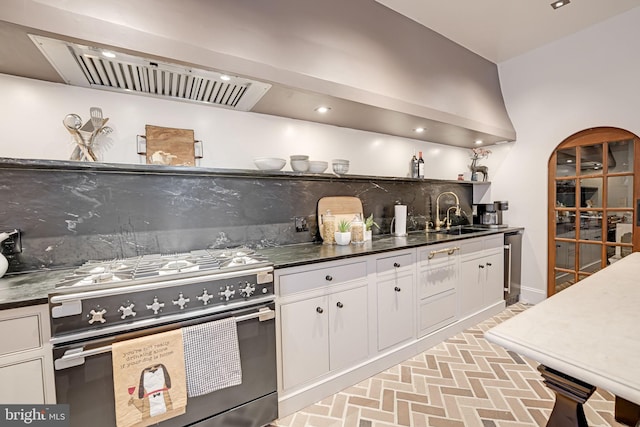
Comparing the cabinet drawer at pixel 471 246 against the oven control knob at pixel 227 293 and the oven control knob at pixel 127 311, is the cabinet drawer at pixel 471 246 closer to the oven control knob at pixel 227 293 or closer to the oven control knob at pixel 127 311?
the oven control knob at pixel 227 293

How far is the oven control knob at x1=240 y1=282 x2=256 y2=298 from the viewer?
4.81ft

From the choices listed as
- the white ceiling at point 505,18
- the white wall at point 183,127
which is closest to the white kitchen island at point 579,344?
the white wall at point 183,127

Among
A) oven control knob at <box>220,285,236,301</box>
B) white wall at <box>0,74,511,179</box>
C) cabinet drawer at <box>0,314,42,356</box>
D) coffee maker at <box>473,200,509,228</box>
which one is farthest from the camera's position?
coffee maker at <box>473,200,509,228</box>

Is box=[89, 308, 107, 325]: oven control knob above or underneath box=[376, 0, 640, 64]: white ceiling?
underneath

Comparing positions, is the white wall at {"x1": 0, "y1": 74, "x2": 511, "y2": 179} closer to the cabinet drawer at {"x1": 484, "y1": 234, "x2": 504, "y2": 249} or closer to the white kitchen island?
the cabinet drawer at {"x1": 484, "y1": 234, "x2": 504, "y2": 249}

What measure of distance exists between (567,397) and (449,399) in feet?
4.27

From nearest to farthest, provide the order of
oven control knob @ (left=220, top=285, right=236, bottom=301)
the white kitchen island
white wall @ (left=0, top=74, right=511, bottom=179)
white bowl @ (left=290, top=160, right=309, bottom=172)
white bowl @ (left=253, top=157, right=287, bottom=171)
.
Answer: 1. the white kitchen island
2. oven control knob @ (left=220, top=285, right=236, bottom=301)
3. white wall @ (left=0, top=74, right=511, bottom=179)
4. white bowl @ (left=253, top=157, right=287, bottom=171)
5. white bowl @ (left=290, top=160, right=309, bottom=172)

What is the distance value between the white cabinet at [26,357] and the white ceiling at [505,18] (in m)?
3.01

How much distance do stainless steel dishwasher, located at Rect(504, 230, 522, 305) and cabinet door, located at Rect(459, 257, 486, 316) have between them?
53cm

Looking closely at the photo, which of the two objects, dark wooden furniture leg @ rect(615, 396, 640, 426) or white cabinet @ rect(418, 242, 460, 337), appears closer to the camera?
dark wooden furniture leg @ rect(615, 396, 640, 426)

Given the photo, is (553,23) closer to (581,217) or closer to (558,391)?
(581,217)

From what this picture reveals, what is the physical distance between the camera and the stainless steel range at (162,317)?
1135mm

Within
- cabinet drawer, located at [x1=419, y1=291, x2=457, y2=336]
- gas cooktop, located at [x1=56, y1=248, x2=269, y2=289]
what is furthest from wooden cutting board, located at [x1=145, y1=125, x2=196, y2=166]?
cabinet drawer, located at [x1=419, y1=291, x2=457, y2=336]

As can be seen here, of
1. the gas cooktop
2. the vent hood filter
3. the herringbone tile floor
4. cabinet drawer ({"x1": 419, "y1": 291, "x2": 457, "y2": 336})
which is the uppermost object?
the vent hood filter
